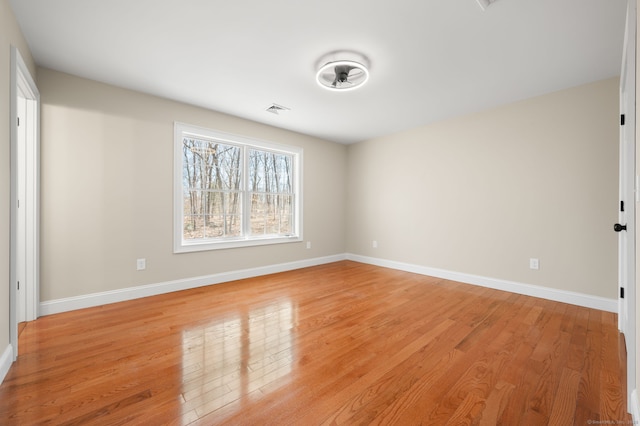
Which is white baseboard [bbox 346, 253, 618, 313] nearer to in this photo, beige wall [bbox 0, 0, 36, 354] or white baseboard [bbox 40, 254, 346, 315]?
white baseboard [bbox 40, 254, 346, 315]

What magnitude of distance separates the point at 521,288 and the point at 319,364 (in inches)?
120

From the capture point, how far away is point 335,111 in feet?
13.0

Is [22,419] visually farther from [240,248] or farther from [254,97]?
[254,97]

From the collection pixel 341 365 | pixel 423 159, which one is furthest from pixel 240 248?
pixel 423 159

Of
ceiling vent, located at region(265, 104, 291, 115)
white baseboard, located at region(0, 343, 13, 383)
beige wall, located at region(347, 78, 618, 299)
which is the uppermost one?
ceiling vent, located at region(265, 104, 291, 115)

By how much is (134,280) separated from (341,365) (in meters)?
2.77

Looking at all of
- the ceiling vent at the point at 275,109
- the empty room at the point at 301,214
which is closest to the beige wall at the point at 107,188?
the empty room at the point at 301,214

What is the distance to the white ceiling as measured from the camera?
198 centimetres

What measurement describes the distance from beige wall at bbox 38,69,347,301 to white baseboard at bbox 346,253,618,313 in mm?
3048

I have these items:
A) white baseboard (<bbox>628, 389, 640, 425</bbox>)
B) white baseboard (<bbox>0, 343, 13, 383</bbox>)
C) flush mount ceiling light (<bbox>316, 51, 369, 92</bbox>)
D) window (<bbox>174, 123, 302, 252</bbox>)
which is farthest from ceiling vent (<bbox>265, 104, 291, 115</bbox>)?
white baseboard (<bbox>628, 389, 640, 425</bbox>)

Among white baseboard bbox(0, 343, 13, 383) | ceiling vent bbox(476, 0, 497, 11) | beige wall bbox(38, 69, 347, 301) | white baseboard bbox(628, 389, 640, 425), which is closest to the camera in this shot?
white baseboard bbox(628, 389, 640, 425)

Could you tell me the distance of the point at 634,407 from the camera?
1.32 m

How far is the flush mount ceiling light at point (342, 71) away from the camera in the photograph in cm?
255

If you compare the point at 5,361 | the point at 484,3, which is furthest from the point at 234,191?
the point at 484,3
